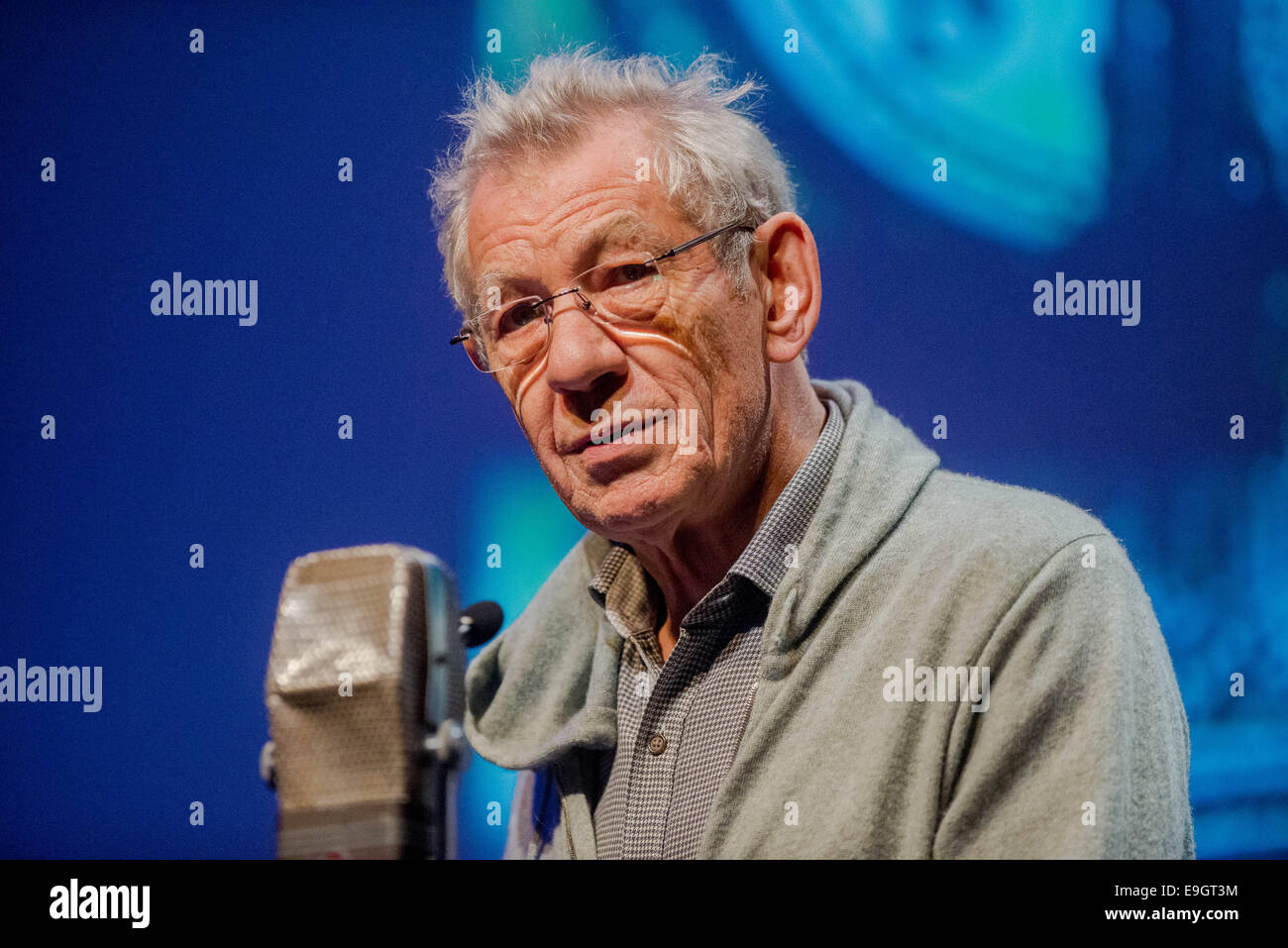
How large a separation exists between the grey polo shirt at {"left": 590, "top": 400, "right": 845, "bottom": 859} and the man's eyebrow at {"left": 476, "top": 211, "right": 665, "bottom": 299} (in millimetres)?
335

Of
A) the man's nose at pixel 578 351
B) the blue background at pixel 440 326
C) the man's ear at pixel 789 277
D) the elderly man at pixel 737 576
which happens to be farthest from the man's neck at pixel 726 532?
the blue background at pixel 440 326

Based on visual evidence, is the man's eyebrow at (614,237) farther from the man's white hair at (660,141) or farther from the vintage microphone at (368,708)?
the vintage microphone at (368,708)

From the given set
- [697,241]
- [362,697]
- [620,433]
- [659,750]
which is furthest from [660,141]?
[362,697]

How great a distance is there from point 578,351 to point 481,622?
1.16 feet

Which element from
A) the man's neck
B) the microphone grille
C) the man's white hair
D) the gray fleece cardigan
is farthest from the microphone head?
the man's white hair

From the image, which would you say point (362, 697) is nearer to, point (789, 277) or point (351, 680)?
point (351, 680)

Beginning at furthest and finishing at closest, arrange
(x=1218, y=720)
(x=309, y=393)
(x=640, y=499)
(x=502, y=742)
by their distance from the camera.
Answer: (x=309, y=393) < (x=1218, y=720) < (x=502, y=742) < (x=640, y=499)

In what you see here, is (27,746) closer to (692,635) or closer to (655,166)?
(692,635)

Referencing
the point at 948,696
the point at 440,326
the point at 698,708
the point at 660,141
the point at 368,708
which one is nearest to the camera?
the point at 368,708

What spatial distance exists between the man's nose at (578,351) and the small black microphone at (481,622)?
293 mm

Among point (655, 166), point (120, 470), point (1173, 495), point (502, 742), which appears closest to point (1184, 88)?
point (1173, 495)

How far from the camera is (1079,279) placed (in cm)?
177

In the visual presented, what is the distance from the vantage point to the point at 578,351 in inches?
52.9

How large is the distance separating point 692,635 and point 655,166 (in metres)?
0.60
